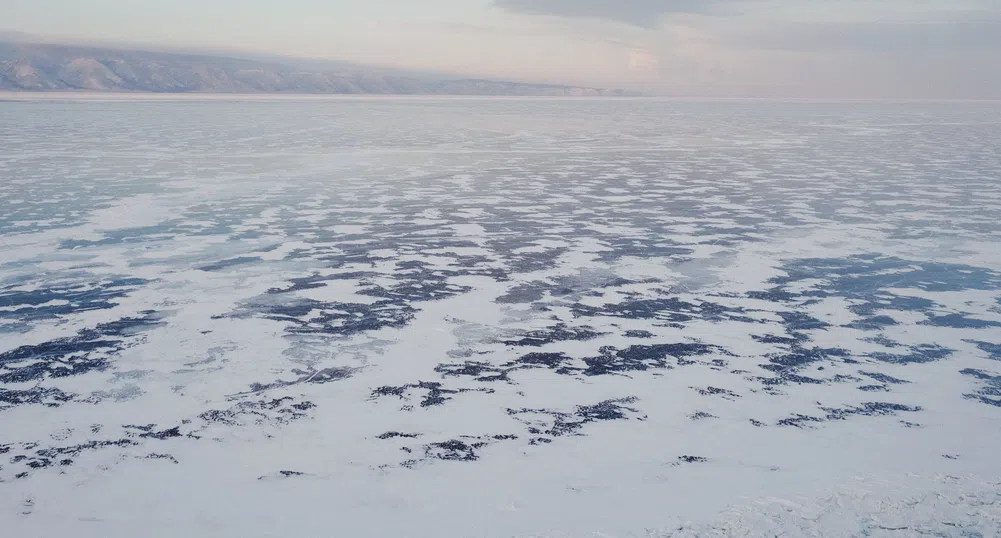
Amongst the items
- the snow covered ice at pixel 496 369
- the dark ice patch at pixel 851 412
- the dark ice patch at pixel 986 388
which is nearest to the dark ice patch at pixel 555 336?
the snow covered ice at pixel 496 369

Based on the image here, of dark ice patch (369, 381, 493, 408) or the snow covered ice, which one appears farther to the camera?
dark ice patch (369, 381, 493, 408)

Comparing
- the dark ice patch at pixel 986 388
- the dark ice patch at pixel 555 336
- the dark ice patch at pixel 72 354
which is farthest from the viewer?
the dark ice patch at pixel 555 336

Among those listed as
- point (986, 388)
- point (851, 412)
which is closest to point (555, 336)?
point (851, 412)

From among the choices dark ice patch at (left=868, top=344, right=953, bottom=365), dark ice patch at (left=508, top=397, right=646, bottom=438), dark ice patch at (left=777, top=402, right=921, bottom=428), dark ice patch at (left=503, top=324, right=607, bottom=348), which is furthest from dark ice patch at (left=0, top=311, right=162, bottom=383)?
dark ice patch at (left=868, top=344, right=953, bottom=365)

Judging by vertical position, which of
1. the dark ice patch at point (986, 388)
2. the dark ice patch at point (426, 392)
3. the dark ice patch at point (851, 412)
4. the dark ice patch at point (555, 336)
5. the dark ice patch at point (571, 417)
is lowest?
the dark ice patch at point (426, 392)

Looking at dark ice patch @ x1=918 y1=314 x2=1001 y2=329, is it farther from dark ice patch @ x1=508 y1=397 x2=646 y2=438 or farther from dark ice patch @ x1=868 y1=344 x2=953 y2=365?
dark ice patch @ x1=508 y1=397 x2=646 y2=438

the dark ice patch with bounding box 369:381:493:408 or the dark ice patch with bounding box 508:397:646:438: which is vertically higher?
the dark ice patch with bounding box 508:397:646:438

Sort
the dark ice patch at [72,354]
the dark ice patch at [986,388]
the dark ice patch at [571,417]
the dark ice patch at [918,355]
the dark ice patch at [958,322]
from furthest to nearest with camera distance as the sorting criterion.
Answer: the dark ice patch at [958,322], the dark ice patch at [918,355], the dark ice patch at [72,354], the dark ice patch at [986,388], the dark ice patch at [571,417]

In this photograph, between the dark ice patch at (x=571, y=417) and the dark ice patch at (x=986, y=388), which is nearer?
the dark ice patch at (x=571, y=417)

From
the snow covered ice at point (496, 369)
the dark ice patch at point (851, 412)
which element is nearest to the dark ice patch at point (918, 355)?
the snow covered ice at point (496, 369)

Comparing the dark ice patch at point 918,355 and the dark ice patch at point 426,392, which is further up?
the dark ice patch at point 918,355

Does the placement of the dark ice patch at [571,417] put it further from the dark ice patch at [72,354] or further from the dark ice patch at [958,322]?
the dark ice patch at [958,322]
